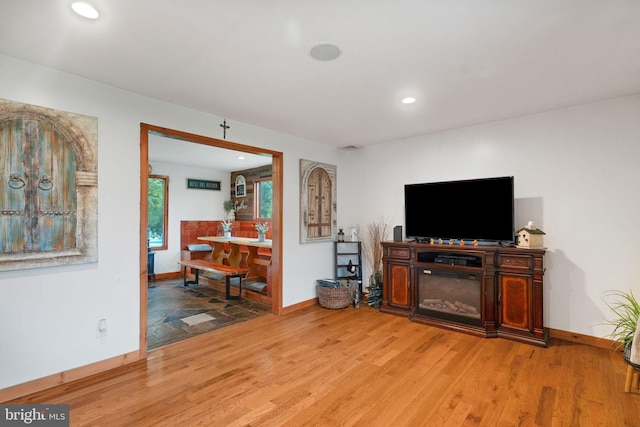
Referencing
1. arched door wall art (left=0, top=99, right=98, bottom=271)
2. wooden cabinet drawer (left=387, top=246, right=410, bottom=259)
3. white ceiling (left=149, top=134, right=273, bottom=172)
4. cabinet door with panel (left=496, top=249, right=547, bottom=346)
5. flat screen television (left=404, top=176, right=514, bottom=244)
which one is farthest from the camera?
white ceiling (left=149, top=134, right=273, bottom=172)

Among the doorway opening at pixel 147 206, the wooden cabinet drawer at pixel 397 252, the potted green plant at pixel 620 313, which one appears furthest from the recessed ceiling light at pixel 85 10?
the potted green plant at pixel 620 313

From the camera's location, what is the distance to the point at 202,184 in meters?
7.14

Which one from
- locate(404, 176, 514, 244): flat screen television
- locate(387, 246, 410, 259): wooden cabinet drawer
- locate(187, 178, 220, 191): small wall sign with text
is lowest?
locate(387, 246, 410, 259): wooden cabinet drawer

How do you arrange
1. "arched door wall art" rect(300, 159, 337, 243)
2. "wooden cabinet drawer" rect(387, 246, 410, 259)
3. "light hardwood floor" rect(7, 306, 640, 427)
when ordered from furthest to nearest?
"arched door wall art" rect(300, 159, 337, 243), "wooden cabinet drawer" rect(387, 246, 410, 259), "light hardwood floor" rect(7, 306, 640, 427)

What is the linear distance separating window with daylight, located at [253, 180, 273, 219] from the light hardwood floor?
12.9ft

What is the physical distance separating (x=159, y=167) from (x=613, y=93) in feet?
23.4

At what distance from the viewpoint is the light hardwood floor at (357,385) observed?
1.97m

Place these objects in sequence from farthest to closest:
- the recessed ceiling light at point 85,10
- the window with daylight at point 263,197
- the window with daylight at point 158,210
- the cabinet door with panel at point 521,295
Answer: the window with daylight at point 263,197
the window with daylight at point 158,210
the cabinet door with panel at point 521,295
the recessed ceiling light at point 85,10

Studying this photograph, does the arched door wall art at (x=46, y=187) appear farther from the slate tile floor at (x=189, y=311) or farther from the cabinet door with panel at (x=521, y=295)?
the cabinet door with panel at (x=521, y=295)

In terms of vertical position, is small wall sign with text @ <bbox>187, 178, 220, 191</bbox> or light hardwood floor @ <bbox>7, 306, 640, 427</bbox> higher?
small wall sign with text @ <bbox>187, 178, 220, 191</bbox>

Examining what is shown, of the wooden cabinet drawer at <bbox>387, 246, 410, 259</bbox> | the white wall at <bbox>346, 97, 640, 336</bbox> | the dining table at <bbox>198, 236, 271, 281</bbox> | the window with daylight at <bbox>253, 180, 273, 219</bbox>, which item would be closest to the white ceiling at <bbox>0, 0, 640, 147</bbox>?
the white wall at <bbox>346, 97, 640, 336</bbox>

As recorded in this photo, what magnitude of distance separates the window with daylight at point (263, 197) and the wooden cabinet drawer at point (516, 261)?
4.74m

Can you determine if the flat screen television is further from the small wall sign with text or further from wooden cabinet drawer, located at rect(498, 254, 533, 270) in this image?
the small wall sign with text

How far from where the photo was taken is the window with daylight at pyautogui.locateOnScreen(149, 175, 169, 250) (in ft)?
20.8
